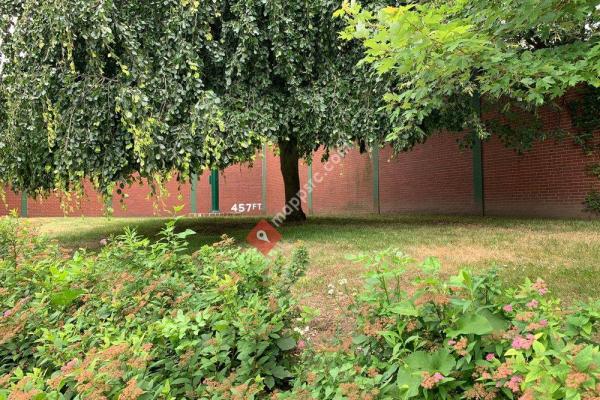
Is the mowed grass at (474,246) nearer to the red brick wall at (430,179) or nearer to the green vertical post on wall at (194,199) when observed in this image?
the red brick wall at (430,179)

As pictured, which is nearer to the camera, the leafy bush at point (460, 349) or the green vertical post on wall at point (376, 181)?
the leafy bush at point (460, 349)

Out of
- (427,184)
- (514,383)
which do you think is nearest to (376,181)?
(427,184)

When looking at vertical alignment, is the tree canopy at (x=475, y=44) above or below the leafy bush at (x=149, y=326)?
above

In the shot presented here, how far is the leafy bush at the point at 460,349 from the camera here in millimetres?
1304

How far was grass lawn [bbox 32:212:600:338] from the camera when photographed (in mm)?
4477

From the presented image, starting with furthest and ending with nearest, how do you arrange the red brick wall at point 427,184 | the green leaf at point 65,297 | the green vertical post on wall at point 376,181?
1. the green vertical post on wall at point 376,181
2. the red brick wall at point 427,184
3. the green leaf at point 65,297

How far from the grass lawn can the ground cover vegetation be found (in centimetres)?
91

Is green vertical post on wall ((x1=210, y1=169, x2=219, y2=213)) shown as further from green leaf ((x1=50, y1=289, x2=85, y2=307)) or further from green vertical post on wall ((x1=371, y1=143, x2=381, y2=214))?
green leaf ((x1=50, y1=289, x2=85, y2=307))

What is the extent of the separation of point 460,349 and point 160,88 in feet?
22.3

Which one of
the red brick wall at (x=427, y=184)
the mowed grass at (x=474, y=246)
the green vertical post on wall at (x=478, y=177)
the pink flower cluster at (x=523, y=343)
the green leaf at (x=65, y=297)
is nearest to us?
the pink flower cluster at (x=523, y=343)

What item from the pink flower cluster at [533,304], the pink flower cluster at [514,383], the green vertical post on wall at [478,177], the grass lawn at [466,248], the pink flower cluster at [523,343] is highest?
the green vertical post on wall at [478,177]

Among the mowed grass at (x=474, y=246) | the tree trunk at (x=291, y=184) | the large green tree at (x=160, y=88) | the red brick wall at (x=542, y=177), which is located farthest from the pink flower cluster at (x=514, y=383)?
the red brick wall at (x=542, y=177)

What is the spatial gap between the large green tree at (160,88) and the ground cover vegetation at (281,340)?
14.9ft

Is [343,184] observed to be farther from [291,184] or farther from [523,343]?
[523,343]
